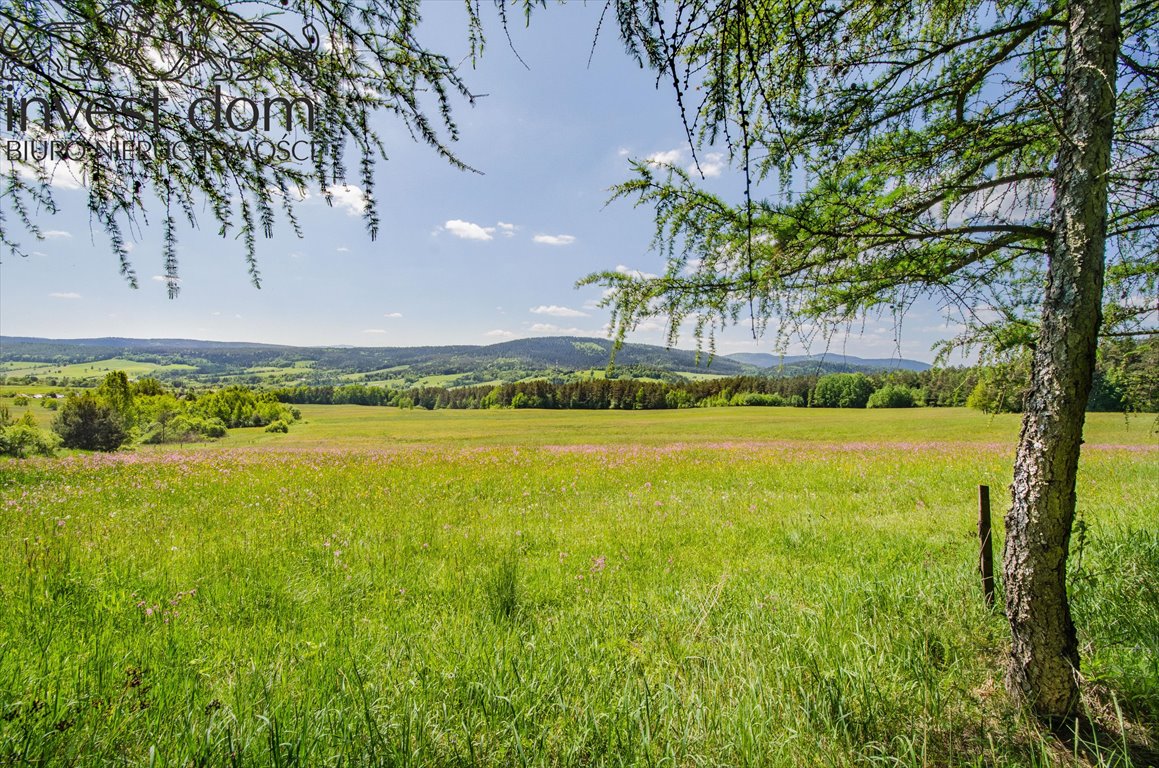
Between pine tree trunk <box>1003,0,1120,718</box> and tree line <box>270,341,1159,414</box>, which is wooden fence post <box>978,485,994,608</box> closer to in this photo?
tree line <box>270,341,1159,414</box>

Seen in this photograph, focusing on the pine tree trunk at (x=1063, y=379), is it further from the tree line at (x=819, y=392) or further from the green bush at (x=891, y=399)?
the green bush at (x=891, y=399)

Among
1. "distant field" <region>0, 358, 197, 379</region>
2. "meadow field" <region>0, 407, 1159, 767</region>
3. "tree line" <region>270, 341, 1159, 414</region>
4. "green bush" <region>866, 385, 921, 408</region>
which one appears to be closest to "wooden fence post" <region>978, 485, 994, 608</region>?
"meadow field" <region>0, 407, 1159, 767</region>

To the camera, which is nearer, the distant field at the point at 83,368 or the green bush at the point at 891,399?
the green bush at the point at 891,399

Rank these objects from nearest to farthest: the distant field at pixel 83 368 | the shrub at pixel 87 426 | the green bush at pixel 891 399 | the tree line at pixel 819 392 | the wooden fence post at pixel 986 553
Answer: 1. the wooden fence post at pixel 986 553
2. the tree line at pixel 819 392
3. the shrub at pixel 87 426
4. the green bush at pixel 891 399
5. the distant field at pixel 83 368

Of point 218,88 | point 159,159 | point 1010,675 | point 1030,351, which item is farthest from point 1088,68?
point 159,159

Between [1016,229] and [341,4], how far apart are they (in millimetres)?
3847

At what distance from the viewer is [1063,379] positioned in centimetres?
216

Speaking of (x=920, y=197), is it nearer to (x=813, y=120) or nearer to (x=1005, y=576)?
(x=813, y=120)

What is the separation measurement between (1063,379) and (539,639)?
3561 millimetres

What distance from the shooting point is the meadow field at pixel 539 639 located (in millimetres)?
2076

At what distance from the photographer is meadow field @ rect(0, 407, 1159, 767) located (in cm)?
208

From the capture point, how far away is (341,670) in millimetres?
2629

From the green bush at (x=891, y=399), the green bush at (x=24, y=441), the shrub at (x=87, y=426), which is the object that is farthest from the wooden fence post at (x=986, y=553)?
the green bush at (x=891, y=399)

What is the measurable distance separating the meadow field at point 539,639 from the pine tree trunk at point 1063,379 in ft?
1.04
